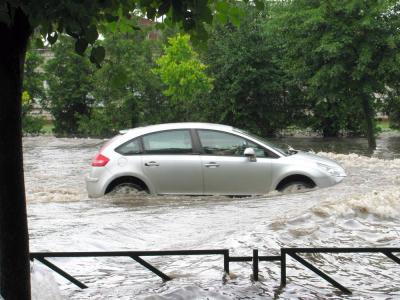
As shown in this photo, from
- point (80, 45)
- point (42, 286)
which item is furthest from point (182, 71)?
point (80, 45)

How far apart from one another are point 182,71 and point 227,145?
17.7 metres

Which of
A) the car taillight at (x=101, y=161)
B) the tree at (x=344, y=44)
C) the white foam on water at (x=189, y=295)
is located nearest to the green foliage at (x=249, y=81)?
the tree at (x=344, y=44)

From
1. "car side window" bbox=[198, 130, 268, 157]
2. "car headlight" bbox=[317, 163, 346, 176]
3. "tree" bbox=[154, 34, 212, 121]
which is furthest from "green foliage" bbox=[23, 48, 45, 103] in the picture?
"car headlight" bbox=[317, 163, 346, 176]

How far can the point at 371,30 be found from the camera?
2425 centimetres

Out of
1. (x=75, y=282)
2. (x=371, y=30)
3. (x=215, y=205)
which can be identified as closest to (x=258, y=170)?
(x=215, y=205)

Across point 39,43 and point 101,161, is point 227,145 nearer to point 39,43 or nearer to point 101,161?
point 101,161

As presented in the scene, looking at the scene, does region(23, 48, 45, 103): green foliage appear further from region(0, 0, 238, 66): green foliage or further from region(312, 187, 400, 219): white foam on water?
region(0, 0, 238, 66): green foliage

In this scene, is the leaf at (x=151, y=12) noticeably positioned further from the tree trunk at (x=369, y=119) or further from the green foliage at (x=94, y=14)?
the tree trunk at (x=369, y=119)

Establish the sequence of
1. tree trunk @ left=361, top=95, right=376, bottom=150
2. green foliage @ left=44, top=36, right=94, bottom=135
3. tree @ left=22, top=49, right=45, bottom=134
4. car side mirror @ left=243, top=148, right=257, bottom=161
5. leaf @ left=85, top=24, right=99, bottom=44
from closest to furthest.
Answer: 1. leaf @ left=85, top=24, right=99, bottom=44
2. car side mirror @ left=243, top=148, right=257, bottom=161
3. tree trunk @ left=361, top=95, right=376, bottom=150
4. tree @ left=22, top=49, right=45, bottom=134
5. green foliage @ left=44, top=36, right=94, bottom=135

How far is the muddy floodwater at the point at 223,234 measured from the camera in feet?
19.3

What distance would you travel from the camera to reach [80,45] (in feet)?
14.0

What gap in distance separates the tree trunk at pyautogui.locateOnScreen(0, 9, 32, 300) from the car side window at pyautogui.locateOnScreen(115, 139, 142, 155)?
284 inches

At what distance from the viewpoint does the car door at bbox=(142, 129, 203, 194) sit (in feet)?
37.4

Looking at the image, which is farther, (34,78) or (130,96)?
(34,78)
